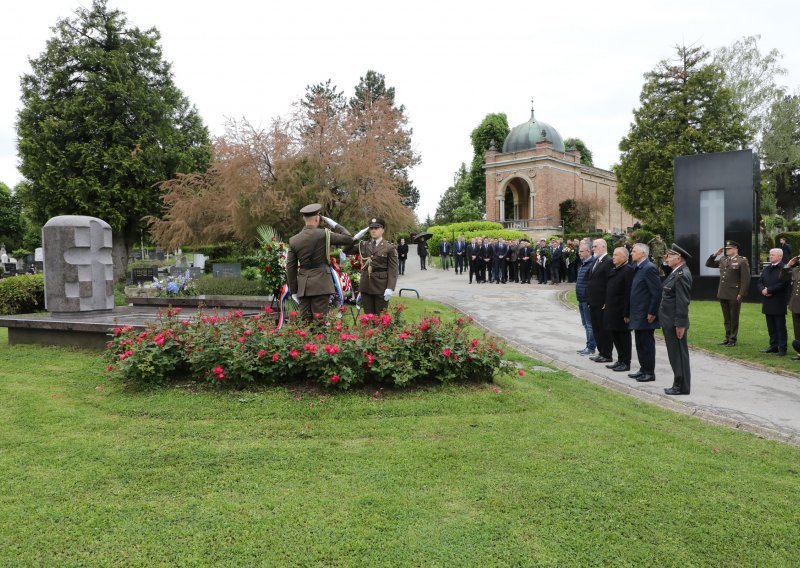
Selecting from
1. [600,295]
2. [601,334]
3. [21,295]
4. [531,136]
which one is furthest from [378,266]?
[531,136]

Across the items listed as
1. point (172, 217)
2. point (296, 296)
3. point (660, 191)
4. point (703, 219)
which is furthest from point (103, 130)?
point (660, 191)

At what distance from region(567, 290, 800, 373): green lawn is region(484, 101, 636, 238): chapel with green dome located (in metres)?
33.4

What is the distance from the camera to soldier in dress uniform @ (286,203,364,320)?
7.29 metres

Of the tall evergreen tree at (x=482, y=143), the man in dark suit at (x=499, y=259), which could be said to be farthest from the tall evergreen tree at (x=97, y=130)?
the tall evergreen tree at (x=482, y=143)

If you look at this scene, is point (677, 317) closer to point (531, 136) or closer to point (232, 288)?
point (232, 288)

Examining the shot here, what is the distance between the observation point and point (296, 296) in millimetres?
7512

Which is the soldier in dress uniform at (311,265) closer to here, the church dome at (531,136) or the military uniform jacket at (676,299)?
the military uniform jacket at (676,299)

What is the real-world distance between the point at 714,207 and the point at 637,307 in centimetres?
1149

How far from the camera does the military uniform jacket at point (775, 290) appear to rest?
9.73m

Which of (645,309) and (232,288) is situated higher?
(232,288)

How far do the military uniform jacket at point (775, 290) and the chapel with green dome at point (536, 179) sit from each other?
38.4 meters

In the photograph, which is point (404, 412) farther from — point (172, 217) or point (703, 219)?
point (172, 217)

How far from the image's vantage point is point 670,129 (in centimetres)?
3419

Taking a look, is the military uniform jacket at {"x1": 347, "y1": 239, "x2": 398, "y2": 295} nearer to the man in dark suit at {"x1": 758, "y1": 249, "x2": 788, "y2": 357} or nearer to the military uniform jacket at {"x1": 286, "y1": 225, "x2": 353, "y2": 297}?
the military uniform jacket at {"x1": 286, "y1": 225, "x2": 353, "y2": 297}
